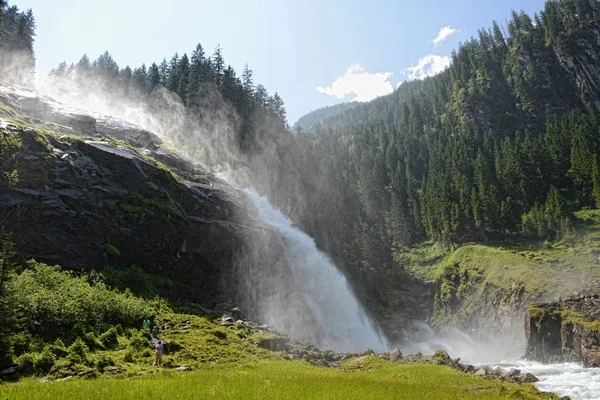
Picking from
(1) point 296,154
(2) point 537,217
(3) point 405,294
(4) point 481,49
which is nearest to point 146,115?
(1) point 296,154

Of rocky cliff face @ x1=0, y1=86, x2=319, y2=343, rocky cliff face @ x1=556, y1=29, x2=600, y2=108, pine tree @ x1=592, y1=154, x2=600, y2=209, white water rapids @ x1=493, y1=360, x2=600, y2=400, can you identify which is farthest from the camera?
rocky cliff face @ x1=556, y1=29, x2=600, y2=108

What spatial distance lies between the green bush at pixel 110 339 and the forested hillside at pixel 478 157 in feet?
168

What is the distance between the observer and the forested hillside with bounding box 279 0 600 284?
267 feet

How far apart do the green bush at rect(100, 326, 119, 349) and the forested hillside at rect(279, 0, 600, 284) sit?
168 feet

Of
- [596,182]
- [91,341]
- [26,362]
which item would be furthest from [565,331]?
[596,182]

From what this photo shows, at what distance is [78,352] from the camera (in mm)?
18922

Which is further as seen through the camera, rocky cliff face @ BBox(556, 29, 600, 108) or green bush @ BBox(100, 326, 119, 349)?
rocky cliff face @ BBox(556, 29, 600, 108)

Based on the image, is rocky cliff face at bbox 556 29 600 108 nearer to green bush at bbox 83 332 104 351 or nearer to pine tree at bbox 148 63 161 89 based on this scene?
pine tree at bbox 148 63 161 89

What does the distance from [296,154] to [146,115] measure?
36.0 m

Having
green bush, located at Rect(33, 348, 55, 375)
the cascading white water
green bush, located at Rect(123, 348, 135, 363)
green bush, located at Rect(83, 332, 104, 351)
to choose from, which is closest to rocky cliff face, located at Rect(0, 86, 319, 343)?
the cascading white water

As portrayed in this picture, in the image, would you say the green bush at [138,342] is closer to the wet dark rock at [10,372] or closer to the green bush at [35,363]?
the green bush at [35,363]

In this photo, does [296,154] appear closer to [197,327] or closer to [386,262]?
[386,262]

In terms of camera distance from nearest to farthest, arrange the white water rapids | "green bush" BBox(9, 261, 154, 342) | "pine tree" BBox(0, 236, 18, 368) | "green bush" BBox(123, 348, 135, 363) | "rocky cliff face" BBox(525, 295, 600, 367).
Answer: "pine tree" BBox(0, 236, 18, 368), "green bush" BBox(123, 348, 135, 363), "green bush" BBox(9, 261, 154, 342), the white water rapids, "rocky cliff face" BBox(525, 295, 600, 367)

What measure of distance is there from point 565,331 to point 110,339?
42.3m
